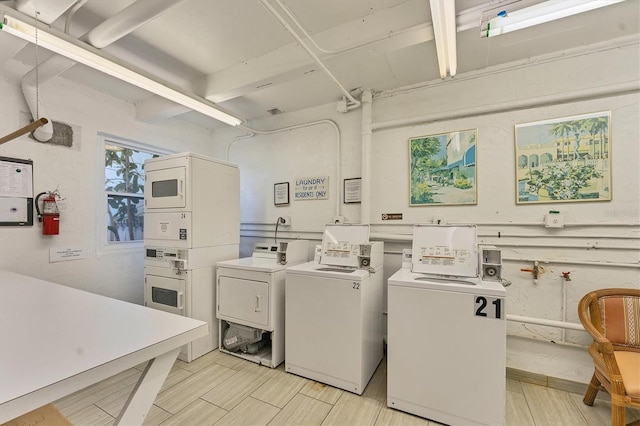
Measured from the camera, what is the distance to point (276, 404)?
198 centimetres

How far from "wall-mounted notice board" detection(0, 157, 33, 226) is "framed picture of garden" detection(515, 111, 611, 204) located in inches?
166

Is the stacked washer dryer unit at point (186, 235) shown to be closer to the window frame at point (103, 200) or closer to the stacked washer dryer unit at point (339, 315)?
the window frame at point (103, 200)

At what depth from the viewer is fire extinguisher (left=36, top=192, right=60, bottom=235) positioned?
238 cm

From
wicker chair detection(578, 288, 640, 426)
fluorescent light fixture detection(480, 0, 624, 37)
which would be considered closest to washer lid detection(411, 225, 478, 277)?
wicker chair detection(578, 288, 640, 426)

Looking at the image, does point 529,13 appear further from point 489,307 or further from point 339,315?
point 339,315

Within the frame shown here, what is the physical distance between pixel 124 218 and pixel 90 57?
1879mm

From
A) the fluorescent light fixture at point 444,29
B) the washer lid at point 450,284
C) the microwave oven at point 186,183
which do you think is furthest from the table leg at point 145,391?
the fluorescent light fixture at point 444,29

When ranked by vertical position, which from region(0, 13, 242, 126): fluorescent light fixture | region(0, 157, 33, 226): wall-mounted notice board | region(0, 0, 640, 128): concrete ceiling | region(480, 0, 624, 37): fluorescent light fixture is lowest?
region(0, 157, 33, 226): wall-mounted notice board

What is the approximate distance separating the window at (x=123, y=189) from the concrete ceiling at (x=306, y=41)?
2.22 ft

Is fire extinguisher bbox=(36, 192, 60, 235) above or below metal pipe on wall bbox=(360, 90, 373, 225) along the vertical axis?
below

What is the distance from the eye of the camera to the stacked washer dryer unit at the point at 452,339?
1.67 metres

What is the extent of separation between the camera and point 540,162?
2238mm

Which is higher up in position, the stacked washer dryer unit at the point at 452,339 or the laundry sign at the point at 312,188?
the laundry sign at the point at 312,188

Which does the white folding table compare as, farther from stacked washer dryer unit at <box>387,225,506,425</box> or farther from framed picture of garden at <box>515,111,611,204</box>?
framed picture of garden at <box>515,111,611,204</box>
